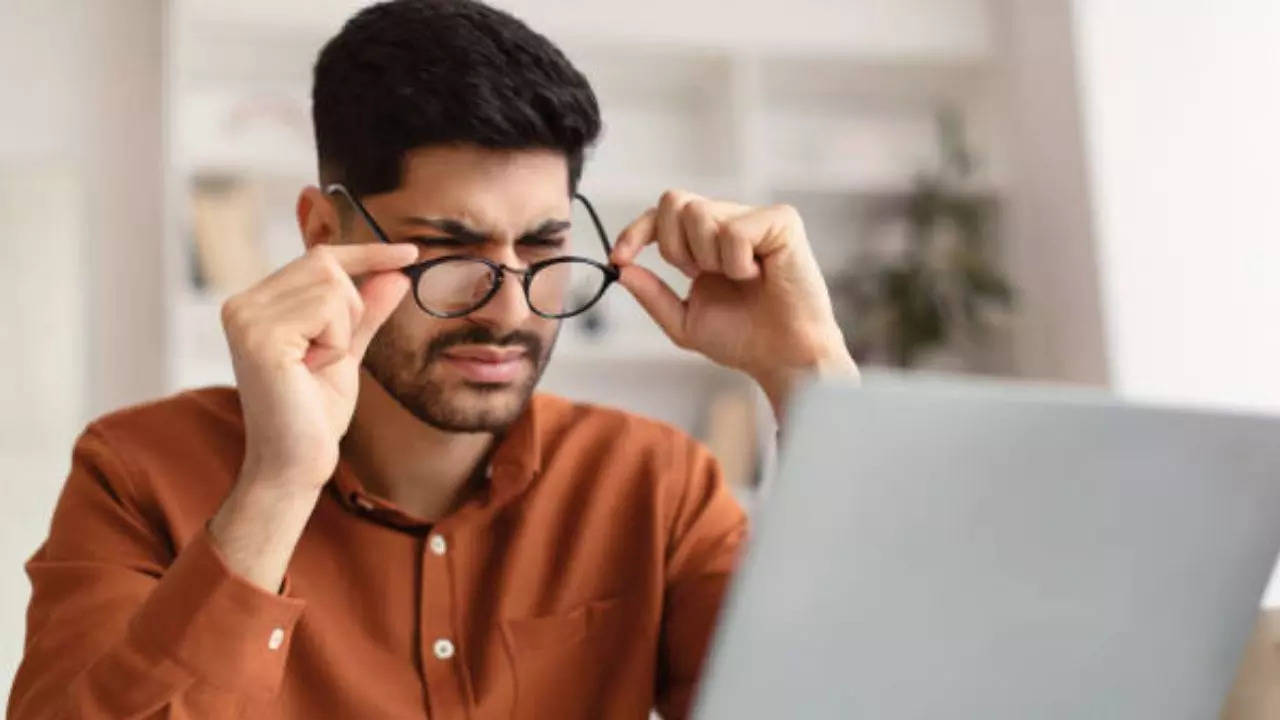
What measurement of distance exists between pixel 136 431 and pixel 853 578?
853mm

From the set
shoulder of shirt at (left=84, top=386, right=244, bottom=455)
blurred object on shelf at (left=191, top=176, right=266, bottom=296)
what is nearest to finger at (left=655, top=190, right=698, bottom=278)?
shoulder of shirt at (left=84, top=386, right=244, bottom=455)

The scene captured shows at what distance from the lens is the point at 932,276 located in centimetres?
283

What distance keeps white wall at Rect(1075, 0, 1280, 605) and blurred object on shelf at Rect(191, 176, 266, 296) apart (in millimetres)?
1926

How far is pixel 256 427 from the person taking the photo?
908mm

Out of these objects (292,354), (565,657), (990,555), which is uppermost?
(292,354)

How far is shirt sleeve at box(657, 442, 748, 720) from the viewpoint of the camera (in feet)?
3.81

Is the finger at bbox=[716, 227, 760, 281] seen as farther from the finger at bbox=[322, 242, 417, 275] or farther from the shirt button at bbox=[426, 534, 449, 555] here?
the shirt button at bbox=[426, 534, 449, 555]

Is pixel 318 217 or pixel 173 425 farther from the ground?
pixel 318 217

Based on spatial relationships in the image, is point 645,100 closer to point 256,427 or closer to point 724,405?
point 724,405

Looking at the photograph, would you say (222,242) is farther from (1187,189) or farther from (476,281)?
(1187,189)

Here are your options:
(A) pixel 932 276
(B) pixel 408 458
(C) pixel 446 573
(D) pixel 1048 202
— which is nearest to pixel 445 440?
(B) pixel 408 458

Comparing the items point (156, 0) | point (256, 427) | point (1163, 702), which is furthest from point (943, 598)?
point (156, 0)

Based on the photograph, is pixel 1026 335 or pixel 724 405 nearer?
pixel 724 405

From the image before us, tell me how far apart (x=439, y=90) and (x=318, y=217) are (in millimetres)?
200
